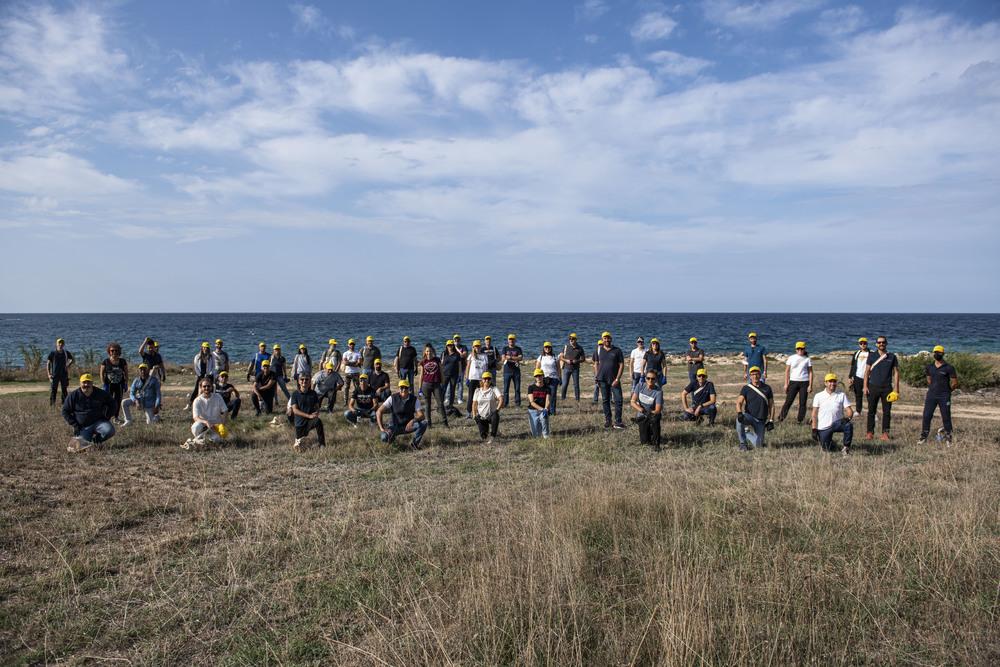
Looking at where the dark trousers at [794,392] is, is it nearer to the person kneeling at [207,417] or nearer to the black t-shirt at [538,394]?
the black t-shirt at [538,394]

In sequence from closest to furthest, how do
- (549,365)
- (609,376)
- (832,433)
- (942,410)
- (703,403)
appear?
1. (832,433)
2. (942,410)
3. (609,376)
4. (703,403)
5. (549,365)

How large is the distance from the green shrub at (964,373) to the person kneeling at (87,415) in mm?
22770

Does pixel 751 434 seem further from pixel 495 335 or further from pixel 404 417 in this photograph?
pixel 495 335

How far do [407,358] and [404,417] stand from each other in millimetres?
3604

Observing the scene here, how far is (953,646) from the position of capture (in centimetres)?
426

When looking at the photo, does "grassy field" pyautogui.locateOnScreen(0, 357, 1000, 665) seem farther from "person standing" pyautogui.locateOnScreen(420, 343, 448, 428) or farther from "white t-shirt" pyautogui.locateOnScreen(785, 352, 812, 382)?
"person standing" pyautogui.locateOnScreen(420, 343, 448, 428)

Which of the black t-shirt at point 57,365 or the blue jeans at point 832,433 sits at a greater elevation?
the black t-shirt at point 57,365

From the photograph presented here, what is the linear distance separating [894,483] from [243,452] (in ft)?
34.1

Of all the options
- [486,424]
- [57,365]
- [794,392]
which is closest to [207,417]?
[486,424]

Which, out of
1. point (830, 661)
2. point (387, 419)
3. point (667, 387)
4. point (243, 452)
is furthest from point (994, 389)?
point (243, 452)

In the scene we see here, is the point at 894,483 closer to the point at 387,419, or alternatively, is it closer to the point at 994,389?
the point at 387,419

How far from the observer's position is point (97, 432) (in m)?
11.5

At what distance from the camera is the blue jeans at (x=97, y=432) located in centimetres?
1134

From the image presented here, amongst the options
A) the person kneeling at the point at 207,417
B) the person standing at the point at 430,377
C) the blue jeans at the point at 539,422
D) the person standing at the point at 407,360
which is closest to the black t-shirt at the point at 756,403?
the blue jeans at the point at 539,422
